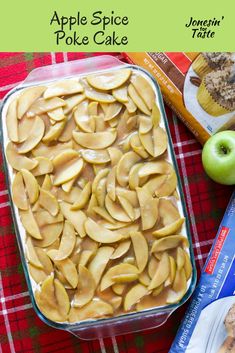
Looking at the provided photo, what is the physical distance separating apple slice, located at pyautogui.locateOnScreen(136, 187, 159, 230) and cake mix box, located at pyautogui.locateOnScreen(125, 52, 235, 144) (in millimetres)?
194

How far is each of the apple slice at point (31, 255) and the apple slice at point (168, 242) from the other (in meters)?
0.20

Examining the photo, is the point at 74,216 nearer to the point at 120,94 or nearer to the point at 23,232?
the point at 23,232

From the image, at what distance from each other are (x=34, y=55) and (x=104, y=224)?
1.25 ft

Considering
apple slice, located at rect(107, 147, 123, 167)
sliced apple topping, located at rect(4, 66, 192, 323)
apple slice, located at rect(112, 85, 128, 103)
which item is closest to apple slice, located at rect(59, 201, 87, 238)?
sliced apple topping, located at rect(4, 66, 192, 323)

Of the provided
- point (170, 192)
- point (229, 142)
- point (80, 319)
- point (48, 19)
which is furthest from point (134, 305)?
point (48, 19)

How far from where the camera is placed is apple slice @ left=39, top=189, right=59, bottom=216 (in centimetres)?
113

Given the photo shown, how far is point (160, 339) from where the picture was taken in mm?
1259

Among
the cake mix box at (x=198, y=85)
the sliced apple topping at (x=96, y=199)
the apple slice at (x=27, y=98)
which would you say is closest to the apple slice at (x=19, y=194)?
the sliced apple topping at (x=96, y=199)

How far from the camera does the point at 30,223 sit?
1123 mm

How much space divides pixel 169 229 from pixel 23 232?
251 millimetres

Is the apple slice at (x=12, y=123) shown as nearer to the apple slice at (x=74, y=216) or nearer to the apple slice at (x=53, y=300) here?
the apple slice at (x=74, y=216)

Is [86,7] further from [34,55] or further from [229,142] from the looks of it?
[229,142]

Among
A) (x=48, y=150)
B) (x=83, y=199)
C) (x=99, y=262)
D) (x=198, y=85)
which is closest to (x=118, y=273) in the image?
(x=99, y=262)

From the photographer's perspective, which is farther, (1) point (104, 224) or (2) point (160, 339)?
(2) point (160, 339)
